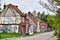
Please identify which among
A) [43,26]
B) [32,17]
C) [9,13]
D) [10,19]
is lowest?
[43,26]

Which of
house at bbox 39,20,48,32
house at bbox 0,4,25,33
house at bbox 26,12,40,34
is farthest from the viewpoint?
house at bbox 0,4,25,33

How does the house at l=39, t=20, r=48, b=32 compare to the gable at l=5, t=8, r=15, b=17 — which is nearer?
the house at l=39, t=20, r=48, b=32

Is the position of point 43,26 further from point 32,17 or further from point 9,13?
point 9,13

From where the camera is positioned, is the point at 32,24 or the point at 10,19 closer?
the point at 32,24

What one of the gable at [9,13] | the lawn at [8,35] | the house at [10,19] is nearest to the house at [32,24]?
the house at [10,19]

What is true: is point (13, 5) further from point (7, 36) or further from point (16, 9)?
point (7, 36)

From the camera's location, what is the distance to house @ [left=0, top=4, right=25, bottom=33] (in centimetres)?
1199

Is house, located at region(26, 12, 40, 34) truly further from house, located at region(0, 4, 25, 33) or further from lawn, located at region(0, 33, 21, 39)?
lawn, located at region(0, 33, 21, 39)

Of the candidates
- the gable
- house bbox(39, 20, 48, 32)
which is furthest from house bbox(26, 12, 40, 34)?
the gable

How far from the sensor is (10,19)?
40.0ft

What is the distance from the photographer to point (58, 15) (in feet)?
20.7

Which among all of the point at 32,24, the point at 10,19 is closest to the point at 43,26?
the point at 32,24

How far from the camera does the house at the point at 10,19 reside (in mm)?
11987

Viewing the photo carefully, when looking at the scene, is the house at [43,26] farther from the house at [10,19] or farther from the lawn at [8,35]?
the lawn at [8,35]
